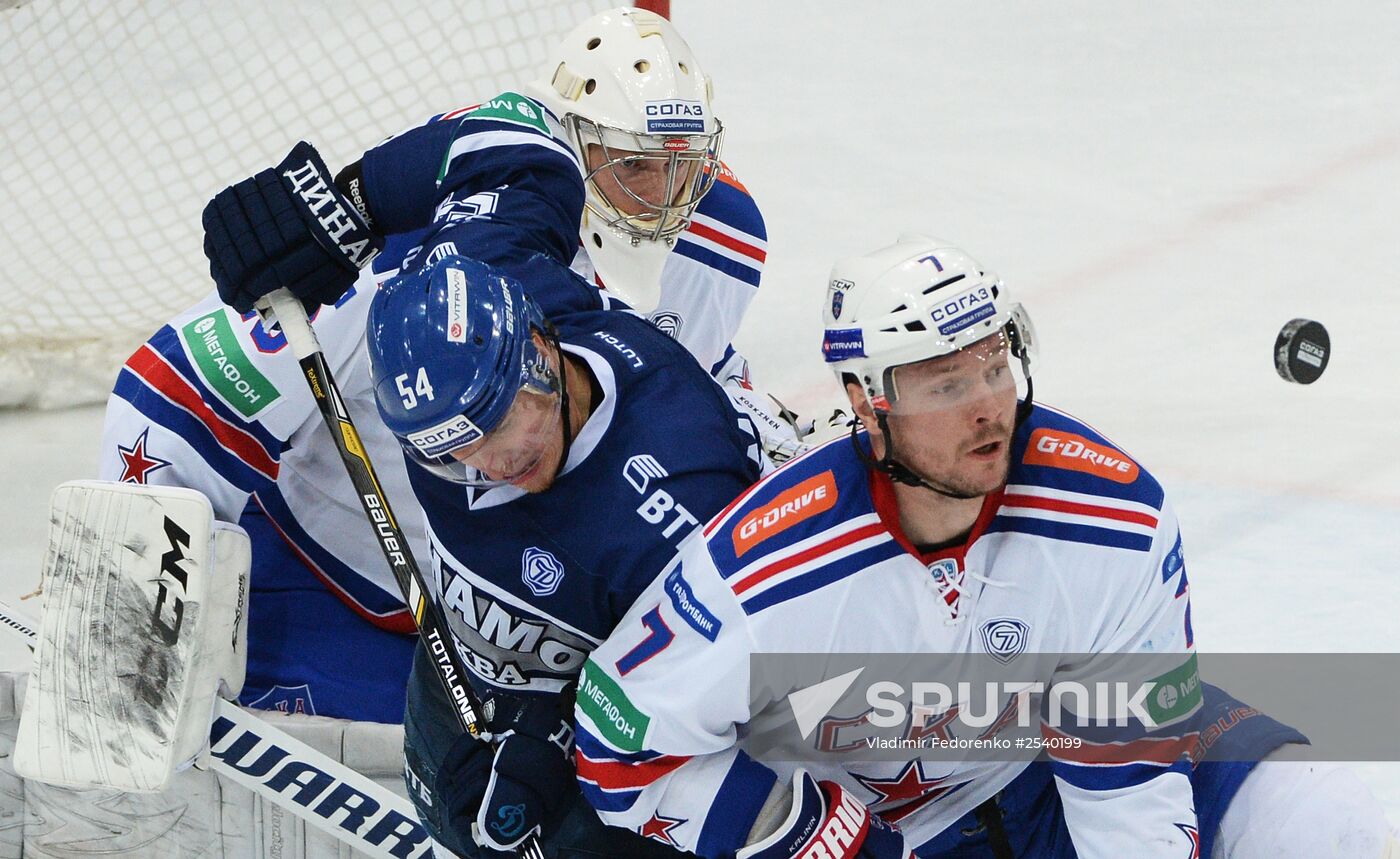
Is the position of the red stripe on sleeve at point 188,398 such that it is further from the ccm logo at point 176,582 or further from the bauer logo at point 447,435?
the bauer logo at point 447,435

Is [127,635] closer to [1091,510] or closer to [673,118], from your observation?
[673,118]

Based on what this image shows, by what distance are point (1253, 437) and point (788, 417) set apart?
127 centimetres

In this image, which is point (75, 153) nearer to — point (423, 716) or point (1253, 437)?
point (423, 716)

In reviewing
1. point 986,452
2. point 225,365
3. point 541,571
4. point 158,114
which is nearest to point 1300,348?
point 986,452

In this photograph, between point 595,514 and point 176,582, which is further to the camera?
point 176,582

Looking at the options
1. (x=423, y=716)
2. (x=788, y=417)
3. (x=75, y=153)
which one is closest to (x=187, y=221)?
(x=75, y=153)

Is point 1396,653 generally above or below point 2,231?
below

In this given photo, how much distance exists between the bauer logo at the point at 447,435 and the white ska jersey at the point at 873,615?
0.27 metres

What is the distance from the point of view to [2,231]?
4.13 meters

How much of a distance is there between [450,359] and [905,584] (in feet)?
1.77

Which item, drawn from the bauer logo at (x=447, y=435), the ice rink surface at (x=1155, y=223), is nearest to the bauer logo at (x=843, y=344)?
the bauer logo at (x=447, y=435)

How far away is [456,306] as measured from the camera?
169 centimetres

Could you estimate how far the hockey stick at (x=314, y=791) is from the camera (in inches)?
93.1

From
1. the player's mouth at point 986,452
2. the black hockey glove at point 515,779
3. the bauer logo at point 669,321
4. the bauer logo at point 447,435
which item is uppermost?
the bauer logo at point 447,435
